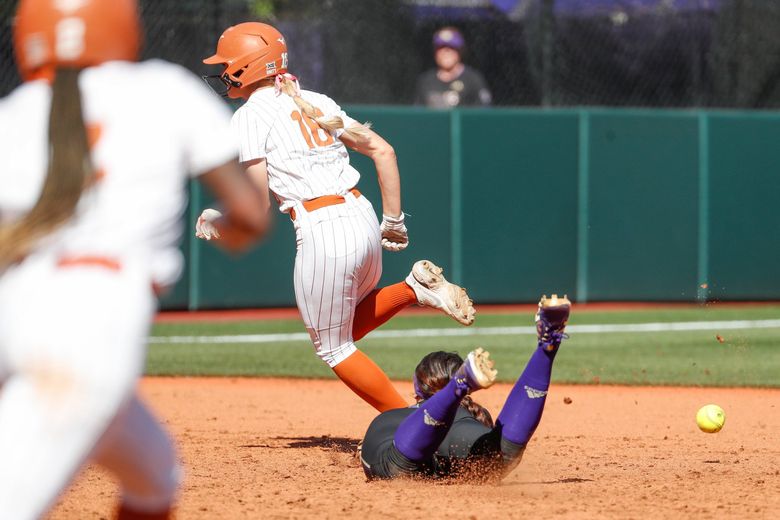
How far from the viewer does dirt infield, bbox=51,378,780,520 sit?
4402mm

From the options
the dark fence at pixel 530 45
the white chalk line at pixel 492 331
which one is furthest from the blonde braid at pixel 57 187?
the dark fence at pixel 530 45

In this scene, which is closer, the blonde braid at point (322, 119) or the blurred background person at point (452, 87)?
the blonde braid at point (322, 119)

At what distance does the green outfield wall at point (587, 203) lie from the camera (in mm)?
12641

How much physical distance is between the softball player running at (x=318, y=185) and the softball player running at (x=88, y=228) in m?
2.73

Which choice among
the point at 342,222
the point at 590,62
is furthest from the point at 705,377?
the point at 590,62

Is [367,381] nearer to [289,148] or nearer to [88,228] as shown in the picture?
[289,148]

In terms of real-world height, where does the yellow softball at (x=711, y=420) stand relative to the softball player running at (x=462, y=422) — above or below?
below

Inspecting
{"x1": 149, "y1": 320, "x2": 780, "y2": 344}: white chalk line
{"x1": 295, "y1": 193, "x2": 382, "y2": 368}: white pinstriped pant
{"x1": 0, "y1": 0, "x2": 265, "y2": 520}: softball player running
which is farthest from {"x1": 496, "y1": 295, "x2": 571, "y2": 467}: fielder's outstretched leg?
{"x1": 149, "y1": 320, "x2": 780, "y2": 344}: white chalk line

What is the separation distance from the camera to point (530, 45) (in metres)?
13.2

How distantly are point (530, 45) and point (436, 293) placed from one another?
26.7 feet

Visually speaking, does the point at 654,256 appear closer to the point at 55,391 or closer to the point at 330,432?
the point at 330,432

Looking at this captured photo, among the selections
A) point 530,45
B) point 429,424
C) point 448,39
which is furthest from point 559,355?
point 429,424

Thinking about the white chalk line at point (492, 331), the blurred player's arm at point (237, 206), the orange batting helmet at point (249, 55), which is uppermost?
the orange batting helmet at point (249, 55)

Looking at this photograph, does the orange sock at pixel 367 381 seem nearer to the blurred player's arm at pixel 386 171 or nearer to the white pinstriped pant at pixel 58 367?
the blurred player's arm at pixel 386 171
